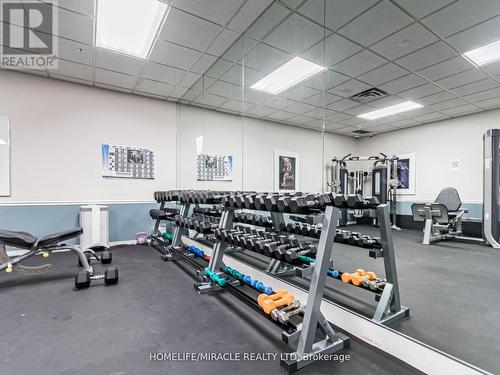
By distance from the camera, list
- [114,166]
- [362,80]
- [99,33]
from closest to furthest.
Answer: [99,33]
[362,80]
[114,166]

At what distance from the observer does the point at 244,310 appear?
6.14 ft

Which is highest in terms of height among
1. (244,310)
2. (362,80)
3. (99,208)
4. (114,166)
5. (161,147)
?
(362,80)

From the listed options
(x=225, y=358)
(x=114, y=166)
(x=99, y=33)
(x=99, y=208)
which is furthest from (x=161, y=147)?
(x=225, y=358)

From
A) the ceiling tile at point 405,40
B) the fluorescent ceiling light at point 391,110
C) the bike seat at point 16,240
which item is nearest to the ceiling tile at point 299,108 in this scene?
the ceiling tile at point 405,40

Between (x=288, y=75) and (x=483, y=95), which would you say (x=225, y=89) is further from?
(x=483, y=95)

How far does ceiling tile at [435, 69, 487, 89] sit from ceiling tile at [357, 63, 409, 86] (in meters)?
0.70

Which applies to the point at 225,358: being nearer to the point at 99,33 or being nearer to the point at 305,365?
the point at 305,365

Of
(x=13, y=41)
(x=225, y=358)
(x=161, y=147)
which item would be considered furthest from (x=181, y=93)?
(x=225, y=358)

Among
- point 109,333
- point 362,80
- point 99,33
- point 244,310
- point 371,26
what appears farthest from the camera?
point 362,80

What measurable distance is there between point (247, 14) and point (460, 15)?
6.59 ft

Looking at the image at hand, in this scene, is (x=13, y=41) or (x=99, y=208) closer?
(x=13, y=41)

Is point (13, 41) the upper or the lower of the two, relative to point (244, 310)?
upper

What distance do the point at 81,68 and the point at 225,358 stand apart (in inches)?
155

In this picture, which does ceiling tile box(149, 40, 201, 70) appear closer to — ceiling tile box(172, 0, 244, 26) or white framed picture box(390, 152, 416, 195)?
ceiling tile box(172, 0, 244, 26)
